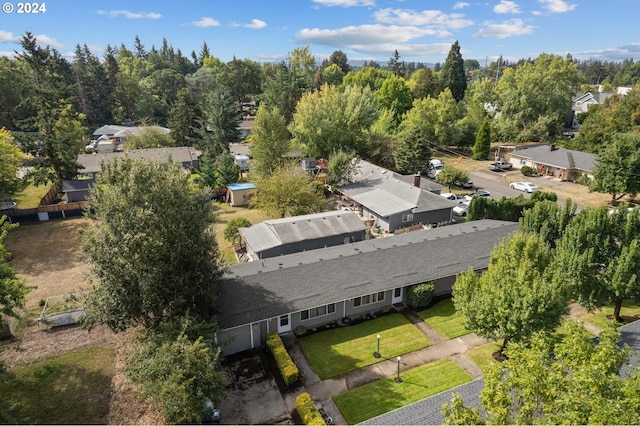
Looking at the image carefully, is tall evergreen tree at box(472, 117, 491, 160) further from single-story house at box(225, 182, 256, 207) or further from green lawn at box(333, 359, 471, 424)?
green lawn at box(333, 359, 471, 424)

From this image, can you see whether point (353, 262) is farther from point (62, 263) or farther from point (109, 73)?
point (109, 73)

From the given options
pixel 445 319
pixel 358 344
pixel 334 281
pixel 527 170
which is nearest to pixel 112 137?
pixel 334 281

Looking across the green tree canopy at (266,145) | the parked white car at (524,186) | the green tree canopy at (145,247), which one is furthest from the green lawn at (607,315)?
the green tree canopy at (266,145)

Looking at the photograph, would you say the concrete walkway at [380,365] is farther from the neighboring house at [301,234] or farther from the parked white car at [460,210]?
the parked white car at [460,210]

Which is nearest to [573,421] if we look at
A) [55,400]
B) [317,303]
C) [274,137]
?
[317,303]

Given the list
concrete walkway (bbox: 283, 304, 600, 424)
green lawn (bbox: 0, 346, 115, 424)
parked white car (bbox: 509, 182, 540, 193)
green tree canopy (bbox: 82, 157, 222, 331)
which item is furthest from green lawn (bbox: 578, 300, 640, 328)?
green lawn (bbox: 0, 346, 115, 424)

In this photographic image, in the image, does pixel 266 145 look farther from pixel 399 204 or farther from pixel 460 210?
pixel 460 210
